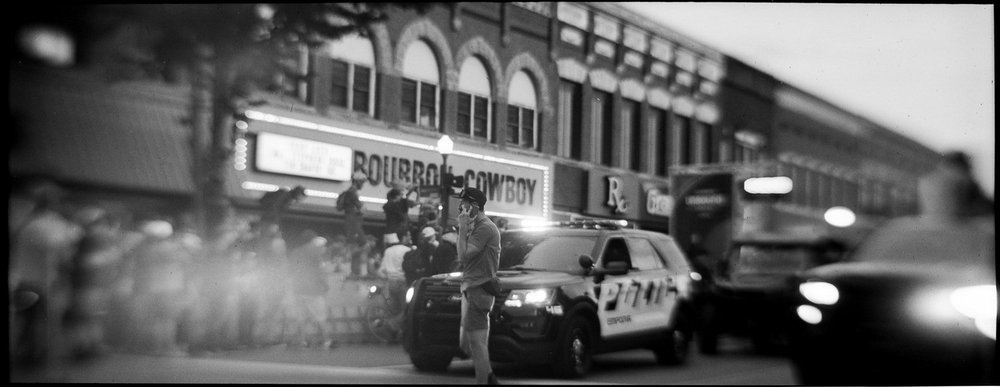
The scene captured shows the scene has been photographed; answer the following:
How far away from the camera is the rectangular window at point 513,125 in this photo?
13.1 meters

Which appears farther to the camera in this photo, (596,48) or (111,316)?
(596,48)

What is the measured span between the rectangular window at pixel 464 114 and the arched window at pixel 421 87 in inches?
Result: 13.1

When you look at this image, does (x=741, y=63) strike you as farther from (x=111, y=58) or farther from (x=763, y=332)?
(x=111, y=58)

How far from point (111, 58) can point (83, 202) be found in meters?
1.54

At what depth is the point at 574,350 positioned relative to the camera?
1112 centimetres

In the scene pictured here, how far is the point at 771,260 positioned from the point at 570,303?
3.80m

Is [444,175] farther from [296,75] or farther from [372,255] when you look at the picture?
[296,75]

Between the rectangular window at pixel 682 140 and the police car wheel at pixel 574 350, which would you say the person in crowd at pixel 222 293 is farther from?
the rectangular window at pixel 682 140

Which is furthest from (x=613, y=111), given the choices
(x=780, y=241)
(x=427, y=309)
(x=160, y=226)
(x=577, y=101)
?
(x=160, y=226)

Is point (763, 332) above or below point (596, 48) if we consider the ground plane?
below

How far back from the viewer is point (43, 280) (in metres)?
11.0

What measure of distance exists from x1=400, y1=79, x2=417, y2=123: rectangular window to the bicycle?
6.78 ft

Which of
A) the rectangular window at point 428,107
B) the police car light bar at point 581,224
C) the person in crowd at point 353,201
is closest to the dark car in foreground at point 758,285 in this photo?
the police car light bar at point 581,224

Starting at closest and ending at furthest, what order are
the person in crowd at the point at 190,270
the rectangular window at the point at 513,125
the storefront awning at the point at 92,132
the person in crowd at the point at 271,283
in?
the storefront awning at the point at 92,132 → the person in crowd at the point at 190,270 → the person in crowd at the point at 271,283 → the rectangular window at the point at 513,125
